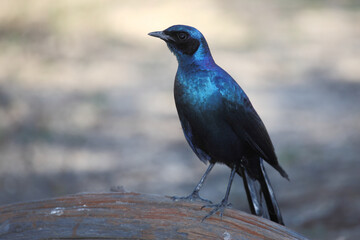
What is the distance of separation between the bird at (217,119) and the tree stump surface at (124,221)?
84 millimetres

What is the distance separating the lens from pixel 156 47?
1025 centimetres

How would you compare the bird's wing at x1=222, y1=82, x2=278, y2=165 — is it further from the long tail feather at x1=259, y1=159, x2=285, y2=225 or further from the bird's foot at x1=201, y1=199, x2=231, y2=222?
the bird's foot at x1=201, y1=199, x2=231, y2=222

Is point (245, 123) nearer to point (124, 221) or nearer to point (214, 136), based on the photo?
point (214, 136)

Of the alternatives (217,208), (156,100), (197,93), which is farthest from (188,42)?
(156,100)

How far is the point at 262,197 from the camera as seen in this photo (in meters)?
3.34

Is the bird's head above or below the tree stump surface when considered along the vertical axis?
above

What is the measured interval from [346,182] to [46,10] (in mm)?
5222

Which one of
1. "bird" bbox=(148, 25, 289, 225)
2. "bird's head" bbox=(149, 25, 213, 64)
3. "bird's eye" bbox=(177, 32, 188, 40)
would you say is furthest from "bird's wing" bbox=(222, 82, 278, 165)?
"bird's eye" bbox=(177, 32, 188, 40)

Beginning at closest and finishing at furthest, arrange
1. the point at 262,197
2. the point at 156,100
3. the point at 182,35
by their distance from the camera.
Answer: the point at 182,35 < the point at 262,197 < the point at 156,100

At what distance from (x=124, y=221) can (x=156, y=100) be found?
540 cm

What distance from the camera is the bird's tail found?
3.27 metres

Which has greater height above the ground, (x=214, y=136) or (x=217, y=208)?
(x=214, y=136)

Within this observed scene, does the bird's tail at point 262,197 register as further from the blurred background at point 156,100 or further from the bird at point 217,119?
the blurred background at point 156,100

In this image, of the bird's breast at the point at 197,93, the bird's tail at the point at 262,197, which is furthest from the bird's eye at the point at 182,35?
the bird's tail at the point at 262,197
